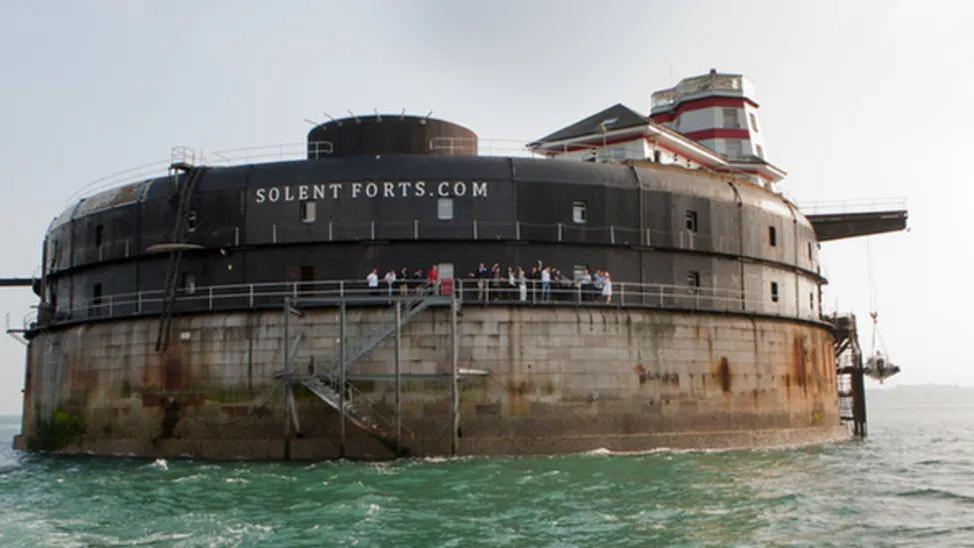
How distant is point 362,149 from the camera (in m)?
39.2

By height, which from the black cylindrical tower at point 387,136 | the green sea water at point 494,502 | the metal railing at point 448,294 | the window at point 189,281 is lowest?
the green sea water at point 494,502

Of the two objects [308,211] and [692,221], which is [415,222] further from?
[692,221]

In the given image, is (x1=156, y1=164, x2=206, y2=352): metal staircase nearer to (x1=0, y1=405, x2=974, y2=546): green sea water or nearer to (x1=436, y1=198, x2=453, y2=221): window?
(x1=0, y1=405, x2=974, y2=546): green sea water

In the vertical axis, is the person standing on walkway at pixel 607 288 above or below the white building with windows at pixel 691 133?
below

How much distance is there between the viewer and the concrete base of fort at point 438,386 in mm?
32812

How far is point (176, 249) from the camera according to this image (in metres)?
36.4

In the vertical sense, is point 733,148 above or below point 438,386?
above

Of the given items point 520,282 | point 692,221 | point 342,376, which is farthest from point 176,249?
point 692,221

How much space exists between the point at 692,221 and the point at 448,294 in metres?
10.9

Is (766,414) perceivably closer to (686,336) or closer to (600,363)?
(686,336)

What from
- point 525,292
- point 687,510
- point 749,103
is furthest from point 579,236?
point 749,103

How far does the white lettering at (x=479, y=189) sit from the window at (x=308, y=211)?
18.2ft

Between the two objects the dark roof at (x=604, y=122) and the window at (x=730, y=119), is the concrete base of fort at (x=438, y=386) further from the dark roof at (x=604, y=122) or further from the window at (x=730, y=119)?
the window at (x=730, y=119)

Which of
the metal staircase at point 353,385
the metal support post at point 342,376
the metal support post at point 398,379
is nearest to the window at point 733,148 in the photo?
the metal staircase at point 353,385
